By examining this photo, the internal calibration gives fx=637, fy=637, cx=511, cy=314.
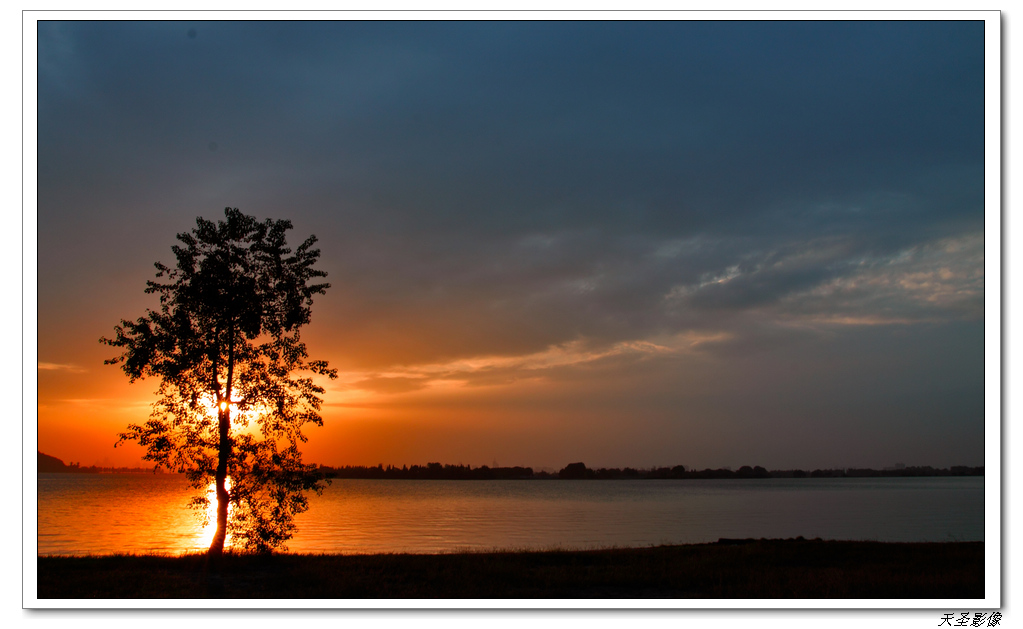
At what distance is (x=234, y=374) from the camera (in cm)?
1773

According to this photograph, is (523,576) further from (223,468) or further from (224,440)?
(224,440)

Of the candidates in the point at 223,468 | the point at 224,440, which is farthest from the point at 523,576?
the point at 224,440

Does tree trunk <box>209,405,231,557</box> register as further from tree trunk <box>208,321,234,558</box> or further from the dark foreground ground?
the dark foreground ground

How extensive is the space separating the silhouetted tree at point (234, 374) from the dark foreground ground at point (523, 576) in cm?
187

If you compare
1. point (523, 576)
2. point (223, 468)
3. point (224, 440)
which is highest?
point (224, 440)

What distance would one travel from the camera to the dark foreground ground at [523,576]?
1357 cm

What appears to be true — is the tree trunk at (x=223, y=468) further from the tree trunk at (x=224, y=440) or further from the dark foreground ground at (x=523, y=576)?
the dark foreground ground at (x=523, y=576)

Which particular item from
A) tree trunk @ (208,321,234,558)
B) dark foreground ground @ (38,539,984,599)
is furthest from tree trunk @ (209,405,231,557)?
dark foreground ground @ (38,539,984,599)

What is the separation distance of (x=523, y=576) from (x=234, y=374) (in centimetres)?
956

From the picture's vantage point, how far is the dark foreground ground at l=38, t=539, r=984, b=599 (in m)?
13.6
